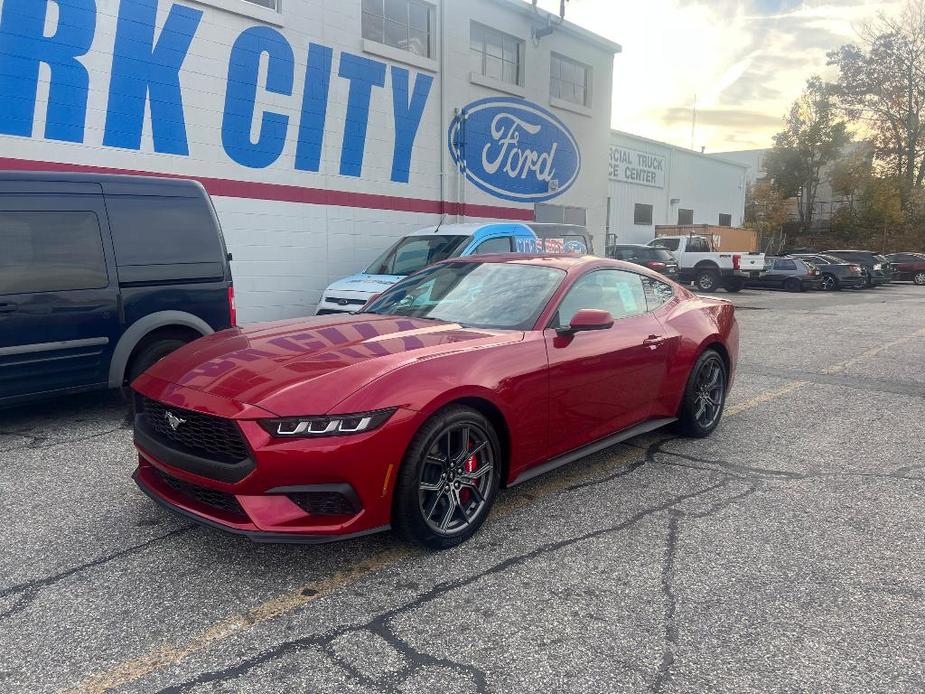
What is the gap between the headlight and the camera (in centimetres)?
288

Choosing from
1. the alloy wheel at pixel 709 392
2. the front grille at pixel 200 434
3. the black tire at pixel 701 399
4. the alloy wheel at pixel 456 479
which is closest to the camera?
the front grille at pixel 200 434

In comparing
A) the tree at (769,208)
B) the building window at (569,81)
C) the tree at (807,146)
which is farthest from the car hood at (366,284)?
the tree at (807,146)

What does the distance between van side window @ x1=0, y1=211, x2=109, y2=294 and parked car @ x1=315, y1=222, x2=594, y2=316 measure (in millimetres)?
3602

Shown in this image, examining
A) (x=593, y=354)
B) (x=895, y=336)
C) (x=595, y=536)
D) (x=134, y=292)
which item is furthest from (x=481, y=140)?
(x=595, y=536)

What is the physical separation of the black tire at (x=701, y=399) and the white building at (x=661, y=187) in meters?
17.7

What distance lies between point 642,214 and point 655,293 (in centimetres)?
2394

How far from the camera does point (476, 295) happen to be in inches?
170

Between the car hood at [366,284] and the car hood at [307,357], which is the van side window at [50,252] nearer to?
the car hood at [307,357]

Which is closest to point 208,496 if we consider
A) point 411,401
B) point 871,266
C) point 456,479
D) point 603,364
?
point 411,401

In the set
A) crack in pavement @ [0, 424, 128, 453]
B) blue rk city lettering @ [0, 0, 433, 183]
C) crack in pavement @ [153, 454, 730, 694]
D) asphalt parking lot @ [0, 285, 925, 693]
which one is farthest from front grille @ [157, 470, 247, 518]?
blue rk city lettering @ [0, 0, 433, 183]

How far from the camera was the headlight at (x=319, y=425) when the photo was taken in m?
2.88

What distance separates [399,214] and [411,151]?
1.21 meters

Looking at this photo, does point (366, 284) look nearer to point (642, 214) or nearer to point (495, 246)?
point (495, 246)

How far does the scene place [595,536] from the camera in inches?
140
